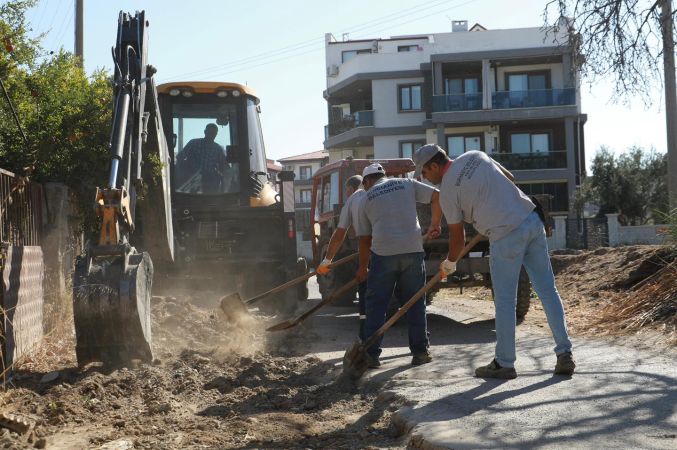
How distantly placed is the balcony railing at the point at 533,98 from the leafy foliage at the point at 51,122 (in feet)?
106

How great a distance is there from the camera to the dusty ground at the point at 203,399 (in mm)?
5414

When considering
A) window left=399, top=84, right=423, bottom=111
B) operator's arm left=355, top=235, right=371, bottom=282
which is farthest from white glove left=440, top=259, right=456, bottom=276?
window left=399, top=84, right=423, bottom=111

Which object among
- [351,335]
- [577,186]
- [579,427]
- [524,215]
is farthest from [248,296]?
[577,186]

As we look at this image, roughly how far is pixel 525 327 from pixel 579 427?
5914 millimetres

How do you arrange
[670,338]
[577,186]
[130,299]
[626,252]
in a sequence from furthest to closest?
1. [577,186]
2. [626,252]
3. [670,338]
4. [130,299]

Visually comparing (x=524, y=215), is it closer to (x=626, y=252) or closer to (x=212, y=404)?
(x=212, y=404)

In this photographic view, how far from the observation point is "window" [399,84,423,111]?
45.5 metres

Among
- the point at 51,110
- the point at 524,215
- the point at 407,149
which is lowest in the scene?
the point at 524,215

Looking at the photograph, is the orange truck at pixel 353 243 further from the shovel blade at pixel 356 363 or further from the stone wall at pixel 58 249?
the stone wall at pixel 58 249

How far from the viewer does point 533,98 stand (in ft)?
135

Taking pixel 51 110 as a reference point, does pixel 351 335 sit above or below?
below

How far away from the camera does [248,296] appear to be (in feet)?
41.5

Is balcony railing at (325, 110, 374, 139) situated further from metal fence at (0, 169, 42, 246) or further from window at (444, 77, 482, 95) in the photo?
metal fence at (0, 169, 42, 246)

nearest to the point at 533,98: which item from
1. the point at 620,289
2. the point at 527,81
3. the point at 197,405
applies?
the point at 527,81
